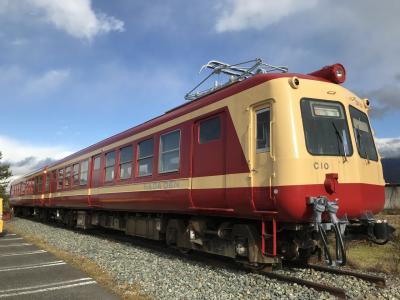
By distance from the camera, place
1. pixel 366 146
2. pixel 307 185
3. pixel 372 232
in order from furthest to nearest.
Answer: pixel 366 146 < pixel 372 232 < pixel 307 185

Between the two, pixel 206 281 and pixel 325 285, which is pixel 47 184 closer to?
pixel 206 281

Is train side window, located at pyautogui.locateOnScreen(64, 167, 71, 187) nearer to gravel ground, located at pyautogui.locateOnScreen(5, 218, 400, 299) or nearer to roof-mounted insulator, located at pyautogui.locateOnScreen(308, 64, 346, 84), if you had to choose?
gravel ground, located at pyautogui.locateOnScreen(5, 218, 400, 299)

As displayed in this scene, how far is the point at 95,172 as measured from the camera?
1475 centimetres

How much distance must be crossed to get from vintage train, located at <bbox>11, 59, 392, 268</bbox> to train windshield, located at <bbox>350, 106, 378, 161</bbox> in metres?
0.02

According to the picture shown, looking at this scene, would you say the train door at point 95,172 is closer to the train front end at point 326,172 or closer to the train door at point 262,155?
the train door at point 262,155

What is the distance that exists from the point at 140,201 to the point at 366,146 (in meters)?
5.59

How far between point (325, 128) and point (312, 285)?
2471 millimetres

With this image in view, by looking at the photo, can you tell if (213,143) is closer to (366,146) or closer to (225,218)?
(225,218)

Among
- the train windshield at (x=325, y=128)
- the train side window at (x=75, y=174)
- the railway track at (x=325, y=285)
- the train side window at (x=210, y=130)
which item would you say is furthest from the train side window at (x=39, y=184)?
the train windshield at (x=325, y=128)

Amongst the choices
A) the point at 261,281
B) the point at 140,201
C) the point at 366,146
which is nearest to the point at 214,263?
the point at 261,281

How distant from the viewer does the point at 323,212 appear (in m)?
6.64

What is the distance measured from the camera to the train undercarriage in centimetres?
665

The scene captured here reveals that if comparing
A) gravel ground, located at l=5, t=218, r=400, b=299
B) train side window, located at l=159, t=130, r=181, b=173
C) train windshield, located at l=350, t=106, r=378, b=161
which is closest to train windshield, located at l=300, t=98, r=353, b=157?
train windshield, located at l=350, t=106, r=378, b=161

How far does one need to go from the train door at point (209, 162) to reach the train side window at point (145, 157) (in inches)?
83.5
